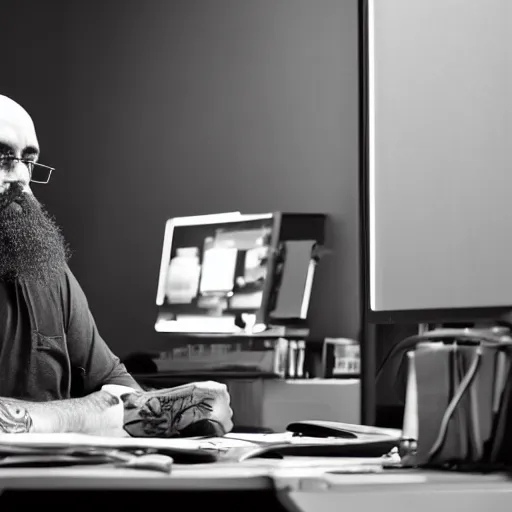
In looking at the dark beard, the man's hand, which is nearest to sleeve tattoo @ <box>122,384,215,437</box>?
the man's hand

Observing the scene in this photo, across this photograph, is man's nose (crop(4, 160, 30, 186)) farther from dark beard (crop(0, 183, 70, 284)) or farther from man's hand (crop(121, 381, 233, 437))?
man's hand (crop(121, 381, 233, 437))

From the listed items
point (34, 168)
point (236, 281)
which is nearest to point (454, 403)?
point (236, 281)

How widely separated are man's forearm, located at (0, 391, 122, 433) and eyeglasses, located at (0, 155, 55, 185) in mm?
379

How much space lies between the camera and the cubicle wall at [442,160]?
70 centimetres

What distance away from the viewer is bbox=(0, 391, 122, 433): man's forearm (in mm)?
1029

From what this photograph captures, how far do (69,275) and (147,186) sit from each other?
0.21m

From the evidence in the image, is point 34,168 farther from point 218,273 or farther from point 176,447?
point 176,447

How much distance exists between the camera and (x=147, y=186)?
1.33 m

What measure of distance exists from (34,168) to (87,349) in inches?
12.9

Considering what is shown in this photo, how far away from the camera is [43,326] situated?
1.31 m

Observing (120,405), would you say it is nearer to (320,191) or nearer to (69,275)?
(69,275)

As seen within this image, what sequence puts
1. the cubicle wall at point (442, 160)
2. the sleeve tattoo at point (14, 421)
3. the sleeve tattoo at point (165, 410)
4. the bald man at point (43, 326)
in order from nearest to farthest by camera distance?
the cubicle wall at point (442, 160) → the sleeve tattoo at point (14, 421) → the sleeve tattoo at point (165, 410) → the bald man at point (43, 326)

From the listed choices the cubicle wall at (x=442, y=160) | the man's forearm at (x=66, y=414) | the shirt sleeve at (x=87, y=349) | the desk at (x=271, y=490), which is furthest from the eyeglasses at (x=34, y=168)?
the desk at (x=271, y=490)

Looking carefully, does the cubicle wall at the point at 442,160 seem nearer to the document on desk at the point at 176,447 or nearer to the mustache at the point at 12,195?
the document on desk at the point at 176,447
